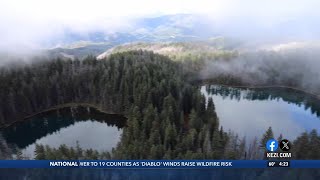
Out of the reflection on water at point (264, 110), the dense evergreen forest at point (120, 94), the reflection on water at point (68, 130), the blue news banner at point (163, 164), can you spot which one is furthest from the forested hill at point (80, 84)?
the blue news banner at point (163, 164)

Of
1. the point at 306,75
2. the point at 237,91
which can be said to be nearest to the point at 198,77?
the point at 237,91

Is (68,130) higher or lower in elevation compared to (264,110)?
higher

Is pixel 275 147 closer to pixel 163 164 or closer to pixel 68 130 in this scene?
pixel 163 164

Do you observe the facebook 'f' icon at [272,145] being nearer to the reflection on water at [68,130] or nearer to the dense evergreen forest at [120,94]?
the dense evergreen forest at [120,94]

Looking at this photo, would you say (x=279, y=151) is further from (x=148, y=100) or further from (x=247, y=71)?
(x=247, y=71)

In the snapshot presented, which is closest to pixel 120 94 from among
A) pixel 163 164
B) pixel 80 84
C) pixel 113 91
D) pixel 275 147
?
pixel 113 91

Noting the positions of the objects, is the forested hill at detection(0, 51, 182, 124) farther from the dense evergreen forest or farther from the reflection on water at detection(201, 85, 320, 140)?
the reflection on water at detection(201, 85, 320, 140)
